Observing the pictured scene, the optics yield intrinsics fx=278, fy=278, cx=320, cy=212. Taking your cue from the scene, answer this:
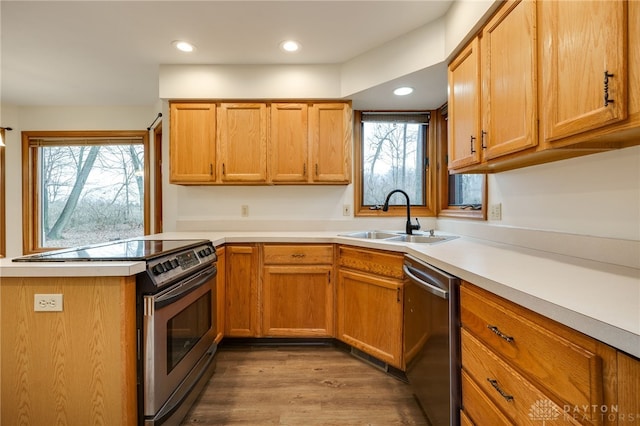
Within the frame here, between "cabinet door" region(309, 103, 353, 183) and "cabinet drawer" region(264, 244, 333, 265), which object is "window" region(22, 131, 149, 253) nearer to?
"cabinet drawer" region(264, 244, 333, 265)

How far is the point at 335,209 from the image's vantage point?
2.85m

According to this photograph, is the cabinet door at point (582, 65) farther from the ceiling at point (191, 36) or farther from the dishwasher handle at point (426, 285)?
the ceiling at point (191, 36)

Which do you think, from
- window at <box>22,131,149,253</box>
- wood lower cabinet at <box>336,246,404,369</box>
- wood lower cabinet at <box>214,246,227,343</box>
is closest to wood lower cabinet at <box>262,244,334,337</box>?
wood lower cabinet at <box>336,246,404,369</box>

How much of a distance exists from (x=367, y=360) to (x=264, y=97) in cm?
242

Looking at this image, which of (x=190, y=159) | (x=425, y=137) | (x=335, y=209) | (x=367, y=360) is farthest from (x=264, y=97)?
(x=367, y=360)

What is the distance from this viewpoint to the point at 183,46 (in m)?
2.33

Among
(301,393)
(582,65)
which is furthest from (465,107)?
(301,393)

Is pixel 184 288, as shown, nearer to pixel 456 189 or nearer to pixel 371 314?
pixel 371 314

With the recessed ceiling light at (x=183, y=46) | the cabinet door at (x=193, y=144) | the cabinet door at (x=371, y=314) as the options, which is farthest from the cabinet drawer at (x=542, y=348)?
the recessed ceiling light at (x=183, y=46)

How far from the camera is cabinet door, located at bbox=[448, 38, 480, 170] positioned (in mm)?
1601

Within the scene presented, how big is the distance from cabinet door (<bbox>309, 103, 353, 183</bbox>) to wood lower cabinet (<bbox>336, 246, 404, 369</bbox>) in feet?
2.40

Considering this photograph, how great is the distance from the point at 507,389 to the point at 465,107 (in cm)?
152

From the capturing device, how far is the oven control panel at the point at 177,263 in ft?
4.24

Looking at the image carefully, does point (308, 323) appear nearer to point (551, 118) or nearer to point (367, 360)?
point (367, 360)
